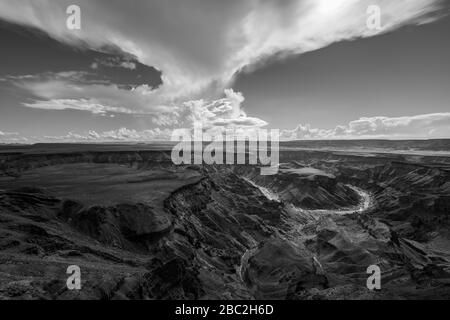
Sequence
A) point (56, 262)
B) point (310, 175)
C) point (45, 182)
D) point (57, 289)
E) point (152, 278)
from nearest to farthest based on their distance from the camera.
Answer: point (57, 289) → point (56, 262) → point (152, 278) → point (45, 182) → point (310, 175)

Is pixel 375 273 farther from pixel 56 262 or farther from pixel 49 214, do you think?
pixel 49 214

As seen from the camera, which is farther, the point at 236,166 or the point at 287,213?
the point at 236,166

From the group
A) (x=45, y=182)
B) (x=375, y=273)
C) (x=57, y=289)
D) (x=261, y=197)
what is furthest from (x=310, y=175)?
(x=57, y=289)

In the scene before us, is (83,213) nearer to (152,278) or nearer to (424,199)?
(152,278)

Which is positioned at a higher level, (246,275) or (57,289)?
(57,289)

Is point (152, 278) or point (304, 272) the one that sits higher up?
point (152, 278)

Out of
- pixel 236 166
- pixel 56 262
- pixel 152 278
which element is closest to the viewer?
pixel 56 262

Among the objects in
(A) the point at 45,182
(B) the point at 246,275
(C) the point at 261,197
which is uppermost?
(A) the point at 45,182

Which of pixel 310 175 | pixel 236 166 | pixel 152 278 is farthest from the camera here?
pixel 236 166

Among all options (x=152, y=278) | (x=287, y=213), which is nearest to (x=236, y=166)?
(x=287, y=213)
